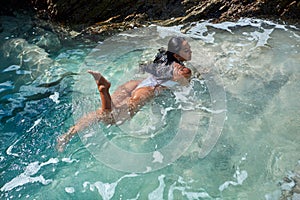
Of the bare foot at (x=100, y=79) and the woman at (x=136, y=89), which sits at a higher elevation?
the bare foot at (x=100, y=79)

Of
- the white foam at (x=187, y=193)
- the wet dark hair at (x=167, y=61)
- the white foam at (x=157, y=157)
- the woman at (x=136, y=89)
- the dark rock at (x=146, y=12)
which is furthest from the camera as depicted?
the dark rock at (x=146, y=12)

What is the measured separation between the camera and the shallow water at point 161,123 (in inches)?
185

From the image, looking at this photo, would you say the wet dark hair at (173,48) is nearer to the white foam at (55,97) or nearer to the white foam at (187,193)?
the white foam at (55,97)

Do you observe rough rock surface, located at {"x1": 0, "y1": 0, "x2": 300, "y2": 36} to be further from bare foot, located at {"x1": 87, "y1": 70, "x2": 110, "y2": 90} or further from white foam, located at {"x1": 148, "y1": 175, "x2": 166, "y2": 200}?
white foam, located at {"x1": 148, "y1": 175, "x2": 166, "y2": 200}

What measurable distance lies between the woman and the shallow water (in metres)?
0.18

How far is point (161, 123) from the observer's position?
18.6 ft

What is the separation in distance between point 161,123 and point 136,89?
28.8 inches

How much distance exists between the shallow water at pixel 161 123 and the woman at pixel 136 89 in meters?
0.18

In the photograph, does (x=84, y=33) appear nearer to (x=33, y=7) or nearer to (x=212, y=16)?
(x=33, y=7)

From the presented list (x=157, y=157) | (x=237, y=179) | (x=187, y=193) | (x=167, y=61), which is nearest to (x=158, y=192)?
(x=187, y=193)

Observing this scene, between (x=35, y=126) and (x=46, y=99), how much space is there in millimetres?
764

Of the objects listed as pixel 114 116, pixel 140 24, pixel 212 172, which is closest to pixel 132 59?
pixel 140 24

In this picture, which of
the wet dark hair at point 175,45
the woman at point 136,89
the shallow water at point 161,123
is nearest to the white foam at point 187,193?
the shallow water at point 161,123

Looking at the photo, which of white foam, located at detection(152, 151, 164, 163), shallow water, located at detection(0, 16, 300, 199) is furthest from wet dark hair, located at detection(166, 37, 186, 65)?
white foam, located at detection(152, 151, 164, 163)
